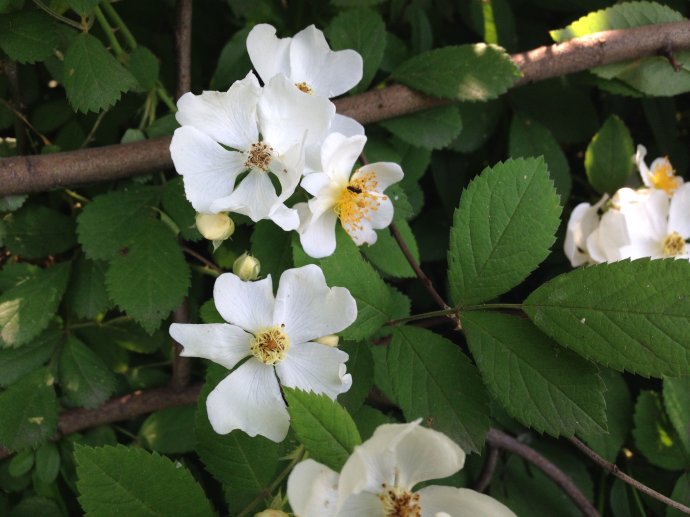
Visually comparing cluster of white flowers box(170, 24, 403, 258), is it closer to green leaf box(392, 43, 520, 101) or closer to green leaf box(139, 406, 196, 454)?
green leaf box(392, 43, 520, 101)

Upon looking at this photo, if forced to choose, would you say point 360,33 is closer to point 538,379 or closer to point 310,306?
point 310,306

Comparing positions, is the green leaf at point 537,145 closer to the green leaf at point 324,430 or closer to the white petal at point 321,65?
the white petal at point 321,65

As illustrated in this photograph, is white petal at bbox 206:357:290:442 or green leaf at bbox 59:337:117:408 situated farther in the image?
green leaf at bbox 59:337:117:408

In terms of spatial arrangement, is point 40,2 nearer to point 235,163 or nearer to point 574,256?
point 235,163

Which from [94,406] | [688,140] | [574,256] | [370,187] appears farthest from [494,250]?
[688,140]

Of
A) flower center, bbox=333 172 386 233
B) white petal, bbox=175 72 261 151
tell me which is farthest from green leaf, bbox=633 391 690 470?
white petal, bbox=175 72 261 151

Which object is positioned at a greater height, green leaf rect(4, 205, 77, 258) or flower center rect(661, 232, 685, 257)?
flower center rect(661, 232, 685, 257)
